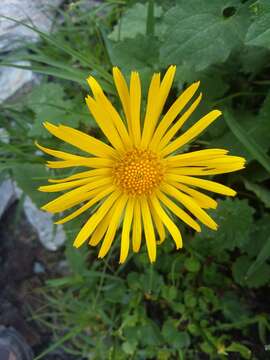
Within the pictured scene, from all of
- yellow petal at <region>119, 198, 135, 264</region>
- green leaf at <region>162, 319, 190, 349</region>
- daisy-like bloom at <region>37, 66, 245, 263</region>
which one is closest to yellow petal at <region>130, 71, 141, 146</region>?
daisy-like bloom at <region>37, 66, 245, 263</region>

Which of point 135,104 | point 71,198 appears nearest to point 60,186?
point 71,198

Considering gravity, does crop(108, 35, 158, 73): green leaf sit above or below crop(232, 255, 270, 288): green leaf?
above

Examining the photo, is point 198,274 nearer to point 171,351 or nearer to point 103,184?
point 171,351

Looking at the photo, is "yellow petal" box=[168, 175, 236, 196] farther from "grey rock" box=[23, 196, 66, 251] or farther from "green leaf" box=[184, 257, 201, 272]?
"grey rock" box=[23, 196, 66, 251]

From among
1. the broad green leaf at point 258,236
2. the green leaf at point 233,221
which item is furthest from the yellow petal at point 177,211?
the broad green leaf at point 258,236

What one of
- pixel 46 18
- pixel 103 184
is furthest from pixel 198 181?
pixel 46 18
